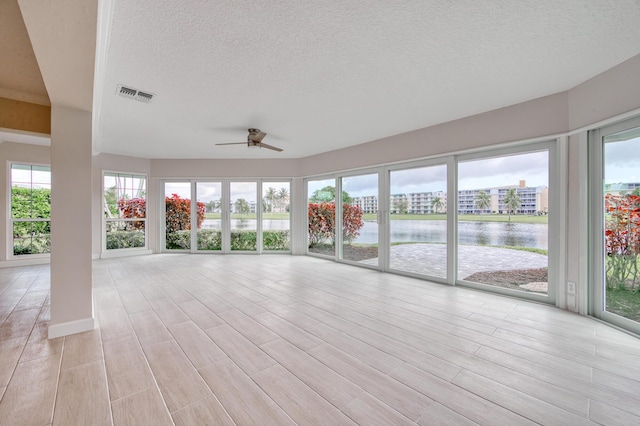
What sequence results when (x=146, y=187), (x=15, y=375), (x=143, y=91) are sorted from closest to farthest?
(x=15, y=375) → (x=143, y=91) → (x=146, y=187)

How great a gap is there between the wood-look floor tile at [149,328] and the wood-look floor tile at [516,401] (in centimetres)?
249

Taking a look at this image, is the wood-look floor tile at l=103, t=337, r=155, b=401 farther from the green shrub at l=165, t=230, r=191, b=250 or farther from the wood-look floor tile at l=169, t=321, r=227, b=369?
the green shrub at l=165, t=230, r=191, b=250

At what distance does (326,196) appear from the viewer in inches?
249

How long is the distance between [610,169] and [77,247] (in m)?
5.52

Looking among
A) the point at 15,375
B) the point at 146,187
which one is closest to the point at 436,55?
the point at 15,375

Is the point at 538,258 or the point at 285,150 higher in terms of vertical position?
the point at 285,150

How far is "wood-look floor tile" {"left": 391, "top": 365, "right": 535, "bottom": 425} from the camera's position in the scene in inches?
56.7

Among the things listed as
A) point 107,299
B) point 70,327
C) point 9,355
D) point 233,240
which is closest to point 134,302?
point 107,299

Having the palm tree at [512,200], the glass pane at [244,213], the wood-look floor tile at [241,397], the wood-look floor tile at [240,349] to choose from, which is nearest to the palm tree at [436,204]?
the palm tree at [512,200]

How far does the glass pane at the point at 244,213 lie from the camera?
22.7 feet

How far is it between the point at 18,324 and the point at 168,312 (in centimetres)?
141

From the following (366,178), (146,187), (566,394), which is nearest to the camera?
(566,394)

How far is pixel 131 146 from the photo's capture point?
5391 mm

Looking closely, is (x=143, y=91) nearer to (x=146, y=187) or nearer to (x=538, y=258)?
(x=146, y=187)
